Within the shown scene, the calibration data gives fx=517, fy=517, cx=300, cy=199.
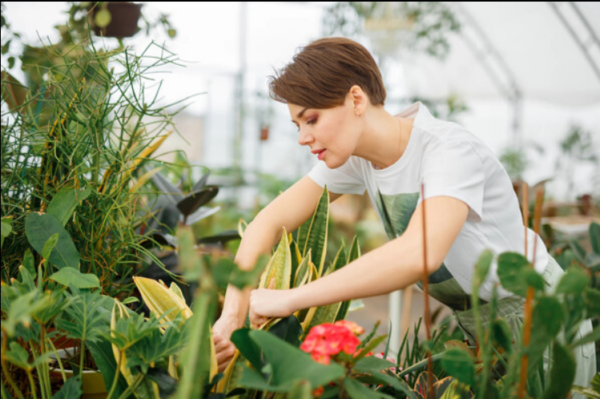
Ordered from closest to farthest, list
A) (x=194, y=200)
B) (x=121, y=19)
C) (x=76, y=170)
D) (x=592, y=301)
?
(x=592, y=301), (x=76, y=170), (x=194, y=200), (x=121, y=19)

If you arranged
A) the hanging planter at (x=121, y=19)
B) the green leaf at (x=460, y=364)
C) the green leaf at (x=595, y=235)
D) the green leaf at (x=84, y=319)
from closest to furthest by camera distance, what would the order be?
the green leaf at (x=460, y=364)
the green leaf at (x=84, y=319)
the green leaf at (x=595, y=235)
the hanging planter at (x=121, y=19)

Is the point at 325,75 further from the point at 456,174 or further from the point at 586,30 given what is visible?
the point at 586,30

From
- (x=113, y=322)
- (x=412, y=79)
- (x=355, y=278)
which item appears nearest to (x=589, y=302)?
(x=355, y=278)

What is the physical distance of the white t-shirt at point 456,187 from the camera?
755 millimetres

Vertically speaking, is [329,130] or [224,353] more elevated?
[329,130]

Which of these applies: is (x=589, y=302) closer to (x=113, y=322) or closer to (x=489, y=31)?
(x=113, y=322)

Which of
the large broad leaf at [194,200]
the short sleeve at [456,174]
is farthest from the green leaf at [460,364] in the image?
the large broad leaf at [194,200]

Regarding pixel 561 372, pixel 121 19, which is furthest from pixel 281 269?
pixel 121 19

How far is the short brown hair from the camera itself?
842 mm

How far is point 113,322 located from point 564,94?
7.09 metres

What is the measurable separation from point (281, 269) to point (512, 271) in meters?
0.41

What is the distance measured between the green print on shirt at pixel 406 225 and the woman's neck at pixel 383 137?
8cm

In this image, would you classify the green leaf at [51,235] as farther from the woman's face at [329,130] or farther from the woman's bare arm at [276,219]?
the woman's face at [329,130]

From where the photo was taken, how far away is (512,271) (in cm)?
50
